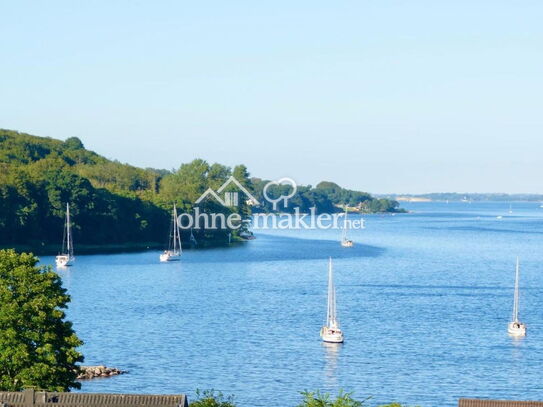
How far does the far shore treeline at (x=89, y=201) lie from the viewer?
127875 millimetres

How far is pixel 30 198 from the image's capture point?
131125 millimetres

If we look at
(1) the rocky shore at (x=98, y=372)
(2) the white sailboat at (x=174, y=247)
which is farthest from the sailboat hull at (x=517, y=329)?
(2) the white sailboat at (x=174, y=247)

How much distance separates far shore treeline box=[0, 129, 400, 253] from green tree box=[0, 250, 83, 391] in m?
84.4

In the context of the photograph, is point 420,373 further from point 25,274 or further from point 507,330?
point 25,274

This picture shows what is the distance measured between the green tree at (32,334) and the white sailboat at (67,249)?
7046cm

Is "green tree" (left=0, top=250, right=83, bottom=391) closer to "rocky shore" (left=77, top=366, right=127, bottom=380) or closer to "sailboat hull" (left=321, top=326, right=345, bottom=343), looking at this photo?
"rocky shore" (left=77, top=366, right=127, bottom=380)

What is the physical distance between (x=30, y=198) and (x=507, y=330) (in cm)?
7702

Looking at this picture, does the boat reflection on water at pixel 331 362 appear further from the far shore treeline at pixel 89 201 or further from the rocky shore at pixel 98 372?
the far shore treeline at pixel 89 201

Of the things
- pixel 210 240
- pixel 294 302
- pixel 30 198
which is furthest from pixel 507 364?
pixel 210 240

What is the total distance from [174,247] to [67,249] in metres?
12.1

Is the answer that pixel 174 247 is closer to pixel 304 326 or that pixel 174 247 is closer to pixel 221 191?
pixel 221 191

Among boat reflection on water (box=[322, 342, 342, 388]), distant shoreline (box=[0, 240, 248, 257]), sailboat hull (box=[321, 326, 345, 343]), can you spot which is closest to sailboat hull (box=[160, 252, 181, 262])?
distant shoreline (box=[0, 240, 248, 257])

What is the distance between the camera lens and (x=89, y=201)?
139 m

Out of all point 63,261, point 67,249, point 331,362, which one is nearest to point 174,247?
point 67,249
